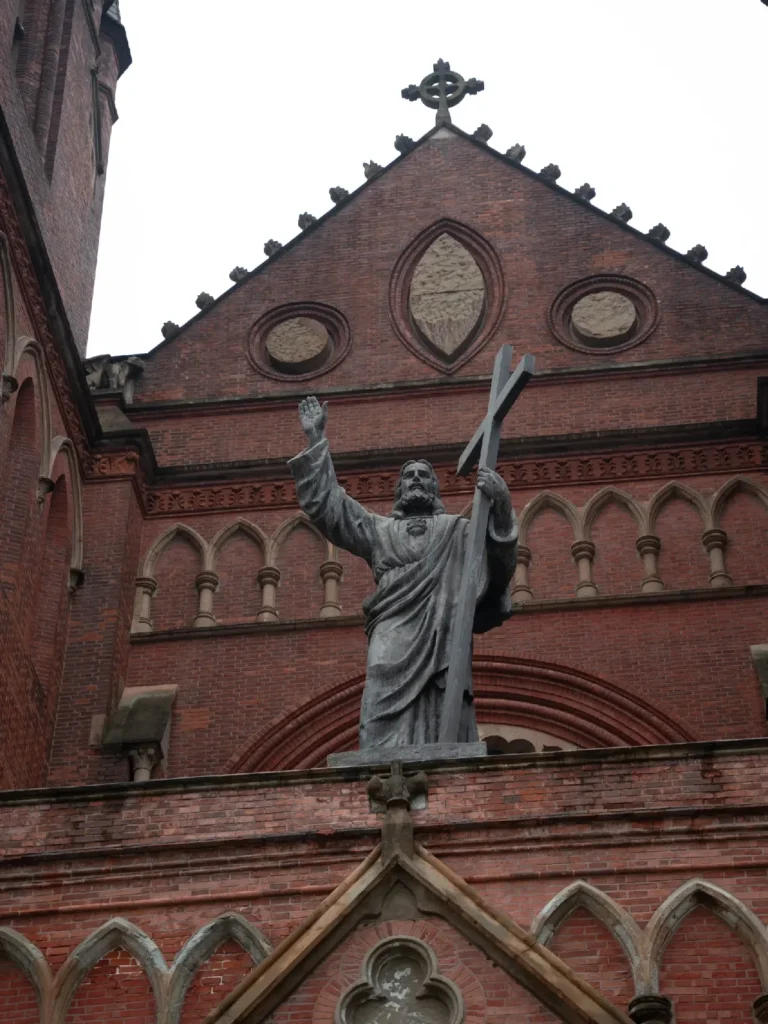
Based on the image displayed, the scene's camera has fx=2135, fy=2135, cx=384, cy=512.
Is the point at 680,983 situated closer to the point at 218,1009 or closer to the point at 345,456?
the point at 218,1009

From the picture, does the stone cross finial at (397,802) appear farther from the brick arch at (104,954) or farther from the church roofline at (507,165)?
the church roofline at (507,165)

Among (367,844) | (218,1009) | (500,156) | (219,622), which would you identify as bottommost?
(218,1009)

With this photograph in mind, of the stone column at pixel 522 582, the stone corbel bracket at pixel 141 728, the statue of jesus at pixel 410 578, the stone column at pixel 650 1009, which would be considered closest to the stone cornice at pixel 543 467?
the stone column at pixel 522 582

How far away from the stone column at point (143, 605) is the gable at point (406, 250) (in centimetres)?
241

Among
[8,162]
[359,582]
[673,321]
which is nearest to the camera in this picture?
[8,162]

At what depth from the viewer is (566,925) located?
37.0ft

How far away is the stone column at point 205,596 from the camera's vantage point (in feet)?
62.5

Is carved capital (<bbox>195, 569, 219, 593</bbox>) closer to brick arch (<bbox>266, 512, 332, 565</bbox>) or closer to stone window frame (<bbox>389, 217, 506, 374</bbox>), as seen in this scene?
brick arch (<bbox>266, 512, 332, 565</bbox>)

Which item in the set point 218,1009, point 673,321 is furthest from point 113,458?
point 218,1009

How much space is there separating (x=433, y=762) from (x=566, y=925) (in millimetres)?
1293

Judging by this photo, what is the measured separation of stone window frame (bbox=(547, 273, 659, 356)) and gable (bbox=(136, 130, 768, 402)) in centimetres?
6

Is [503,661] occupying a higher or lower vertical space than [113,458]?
lower

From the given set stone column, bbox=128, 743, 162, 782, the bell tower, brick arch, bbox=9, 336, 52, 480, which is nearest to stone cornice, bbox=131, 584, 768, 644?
stone column, bbox=128, 743, 162, 782

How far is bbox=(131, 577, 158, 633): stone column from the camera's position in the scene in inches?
755
